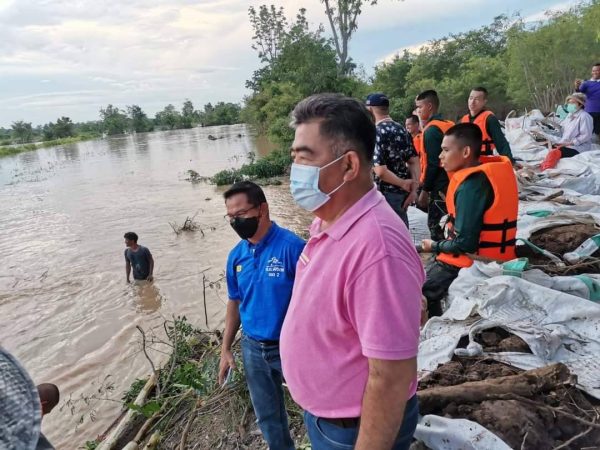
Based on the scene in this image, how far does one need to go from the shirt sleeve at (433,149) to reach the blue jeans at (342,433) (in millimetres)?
3671

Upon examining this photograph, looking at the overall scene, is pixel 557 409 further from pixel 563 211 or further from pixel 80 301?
pixel 80 301

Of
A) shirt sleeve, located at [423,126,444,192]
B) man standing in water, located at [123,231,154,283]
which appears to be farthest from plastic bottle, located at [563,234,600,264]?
man standing in water, located at [123,231,154,283]

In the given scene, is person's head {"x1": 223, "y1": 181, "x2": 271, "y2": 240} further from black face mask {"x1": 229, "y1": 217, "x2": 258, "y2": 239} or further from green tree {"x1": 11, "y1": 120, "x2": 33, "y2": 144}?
green tree {"x1": 11, "y1": 120, "x2": 33, "y2": 144}

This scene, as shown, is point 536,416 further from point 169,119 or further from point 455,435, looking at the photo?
point 169,119

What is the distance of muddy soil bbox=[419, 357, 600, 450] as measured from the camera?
196cm

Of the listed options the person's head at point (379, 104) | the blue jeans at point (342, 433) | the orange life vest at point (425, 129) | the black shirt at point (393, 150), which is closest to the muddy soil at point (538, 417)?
the blue jeans at point (342, 433)

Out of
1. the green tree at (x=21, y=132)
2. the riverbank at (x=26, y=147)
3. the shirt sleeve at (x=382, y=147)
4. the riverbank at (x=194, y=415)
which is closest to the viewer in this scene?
the riverbank at (x=194, y=415)

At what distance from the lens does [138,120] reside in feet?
297

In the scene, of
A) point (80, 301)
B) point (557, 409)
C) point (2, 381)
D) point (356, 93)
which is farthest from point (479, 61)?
point (2, 381)

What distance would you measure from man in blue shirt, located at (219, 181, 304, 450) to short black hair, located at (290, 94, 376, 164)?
118 centimetres

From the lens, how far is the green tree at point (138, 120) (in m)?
90.3

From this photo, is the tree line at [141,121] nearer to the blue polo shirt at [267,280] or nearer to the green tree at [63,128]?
the green tree at [63,128]

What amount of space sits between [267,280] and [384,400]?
1278mm

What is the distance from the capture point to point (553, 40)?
15289mm
